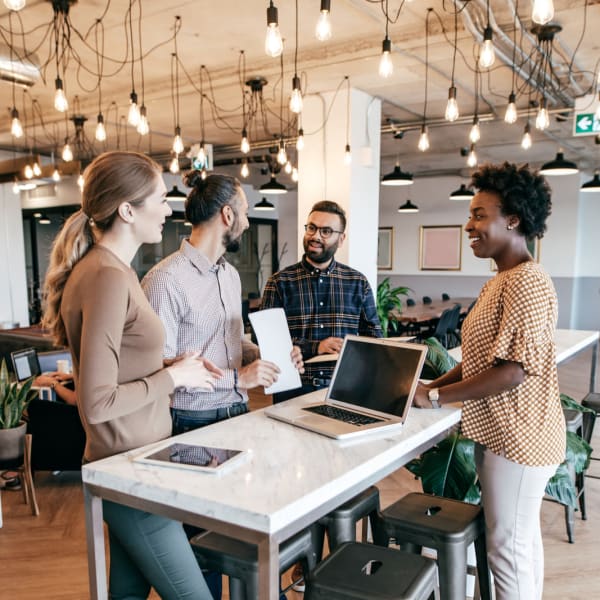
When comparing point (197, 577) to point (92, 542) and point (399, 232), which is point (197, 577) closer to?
point (92, 542)

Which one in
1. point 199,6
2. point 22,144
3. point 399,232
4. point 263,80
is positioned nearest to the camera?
point 199,6

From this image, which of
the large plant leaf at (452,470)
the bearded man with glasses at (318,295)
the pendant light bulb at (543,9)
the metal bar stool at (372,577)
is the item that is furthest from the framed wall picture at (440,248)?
the metal bar stool at (372,577)

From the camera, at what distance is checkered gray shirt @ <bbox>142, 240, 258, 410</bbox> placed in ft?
5.73

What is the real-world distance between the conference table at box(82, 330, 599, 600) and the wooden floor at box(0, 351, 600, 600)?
126cm

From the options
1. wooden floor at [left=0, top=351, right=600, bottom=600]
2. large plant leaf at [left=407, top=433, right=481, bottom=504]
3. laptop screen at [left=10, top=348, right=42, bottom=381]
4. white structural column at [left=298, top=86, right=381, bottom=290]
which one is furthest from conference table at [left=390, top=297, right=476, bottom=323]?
large plant leaf at [left=407, top=433, right=481, bottom=504]

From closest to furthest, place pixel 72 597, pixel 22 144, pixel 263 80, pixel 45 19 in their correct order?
pixel 72 597
pixel 45 19
pixel 263 80
pixel 22 144

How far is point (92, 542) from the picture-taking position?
1344 mm

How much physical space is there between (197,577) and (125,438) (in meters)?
0.38

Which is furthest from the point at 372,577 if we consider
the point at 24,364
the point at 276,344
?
the point at 24,364

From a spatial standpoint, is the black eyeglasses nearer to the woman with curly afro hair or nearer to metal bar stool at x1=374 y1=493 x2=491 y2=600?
the woman with curly afro hair

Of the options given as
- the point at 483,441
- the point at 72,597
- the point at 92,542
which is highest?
the point at 483,441

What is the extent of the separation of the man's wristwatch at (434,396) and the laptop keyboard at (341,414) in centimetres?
24

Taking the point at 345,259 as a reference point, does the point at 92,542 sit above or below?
below

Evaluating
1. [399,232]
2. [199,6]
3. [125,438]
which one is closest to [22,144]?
[199,6]
